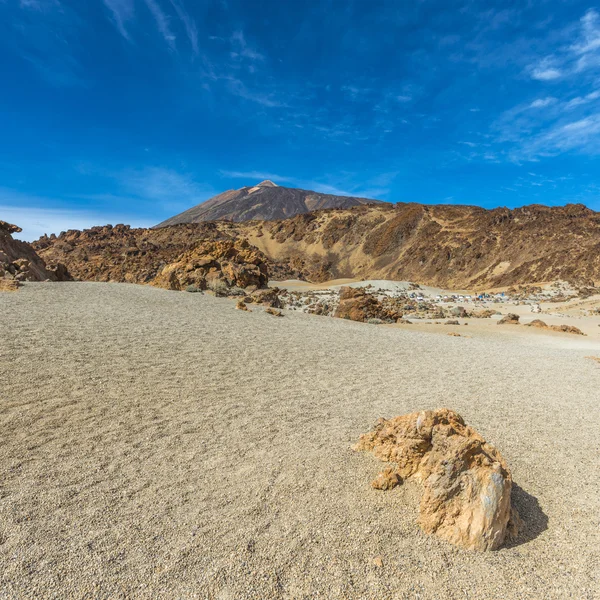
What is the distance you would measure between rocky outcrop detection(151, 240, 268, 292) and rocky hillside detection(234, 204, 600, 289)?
2757 cm

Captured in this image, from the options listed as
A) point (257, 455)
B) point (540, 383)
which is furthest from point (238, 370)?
point (540, 383)

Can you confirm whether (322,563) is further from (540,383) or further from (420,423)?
(540,383)

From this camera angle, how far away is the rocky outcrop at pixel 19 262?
14.1 metres

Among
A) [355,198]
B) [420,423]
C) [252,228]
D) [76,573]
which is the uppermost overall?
[355,198]

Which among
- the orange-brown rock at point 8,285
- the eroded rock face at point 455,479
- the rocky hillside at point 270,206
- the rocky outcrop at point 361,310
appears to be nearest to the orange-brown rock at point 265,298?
the rocky outcrop at point 361,310

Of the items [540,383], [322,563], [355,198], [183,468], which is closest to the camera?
[322,563]

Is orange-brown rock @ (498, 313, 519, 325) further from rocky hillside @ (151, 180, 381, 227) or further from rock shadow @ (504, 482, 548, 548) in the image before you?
rocky hillside @ (151, 180, 381, 227)

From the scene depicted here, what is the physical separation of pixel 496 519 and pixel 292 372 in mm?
4288

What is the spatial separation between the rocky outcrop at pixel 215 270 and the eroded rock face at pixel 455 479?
45.0ft

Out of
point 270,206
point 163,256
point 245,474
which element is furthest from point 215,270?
point 270,206

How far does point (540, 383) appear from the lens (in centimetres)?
709

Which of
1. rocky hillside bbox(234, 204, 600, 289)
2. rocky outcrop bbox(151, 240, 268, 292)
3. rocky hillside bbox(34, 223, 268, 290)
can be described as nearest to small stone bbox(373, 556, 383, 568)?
rocky outcrop bbox(151, 240, 268, 292)

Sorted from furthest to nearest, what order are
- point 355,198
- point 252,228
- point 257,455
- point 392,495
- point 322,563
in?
point 355,198, point 252,228, point 257,455, point 392,495, point 322,563

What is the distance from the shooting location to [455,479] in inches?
111
